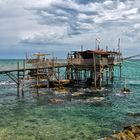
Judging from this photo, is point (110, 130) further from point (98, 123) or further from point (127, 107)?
point (127, 107)

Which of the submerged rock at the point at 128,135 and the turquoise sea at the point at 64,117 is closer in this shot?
the submerged rock at the point at 128,135

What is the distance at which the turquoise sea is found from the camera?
3366 cm

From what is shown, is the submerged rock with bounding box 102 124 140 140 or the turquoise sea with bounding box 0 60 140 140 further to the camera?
the turquoise sea with bounding box 0 60 140 140

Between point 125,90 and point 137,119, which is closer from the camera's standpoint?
point 137,119

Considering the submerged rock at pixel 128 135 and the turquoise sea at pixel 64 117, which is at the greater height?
the submerged rock at pixel 128 135

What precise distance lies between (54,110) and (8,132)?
11.8 meters

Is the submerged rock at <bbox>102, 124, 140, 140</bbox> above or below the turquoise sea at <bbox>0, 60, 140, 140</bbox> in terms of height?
above

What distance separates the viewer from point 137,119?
40.3 metres

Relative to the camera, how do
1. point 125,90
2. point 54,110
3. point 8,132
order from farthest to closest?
point 125,90
point 54,110
point 8,132

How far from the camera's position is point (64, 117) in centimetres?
4106

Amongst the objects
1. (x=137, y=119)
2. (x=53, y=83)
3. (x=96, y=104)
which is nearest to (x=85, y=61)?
(x=53, y=83)

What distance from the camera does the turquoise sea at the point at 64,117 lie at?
33.7m

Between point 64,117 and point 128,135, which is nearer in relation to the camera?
point 128,135

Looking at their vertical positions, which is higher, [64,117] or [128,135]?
[128,135]
